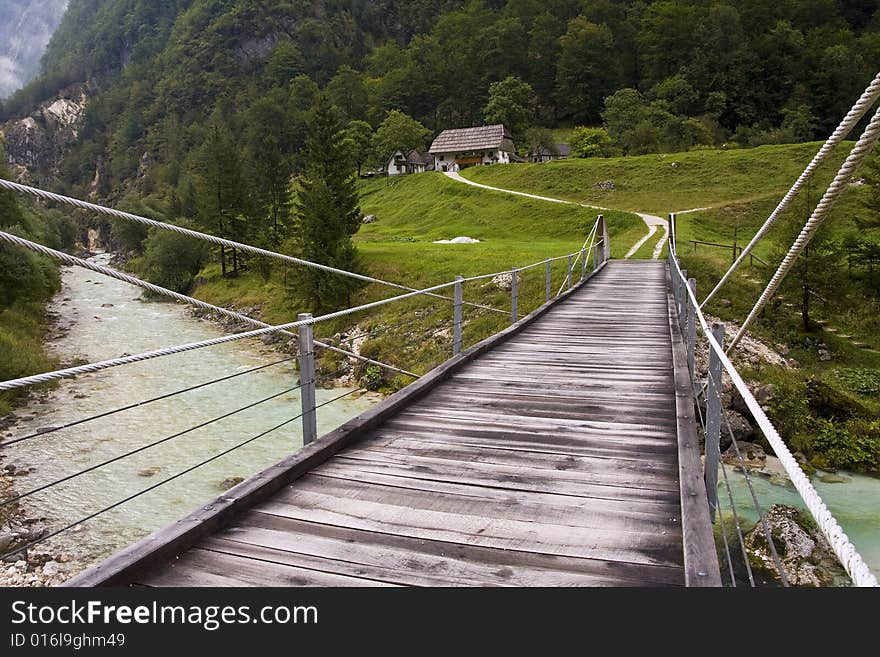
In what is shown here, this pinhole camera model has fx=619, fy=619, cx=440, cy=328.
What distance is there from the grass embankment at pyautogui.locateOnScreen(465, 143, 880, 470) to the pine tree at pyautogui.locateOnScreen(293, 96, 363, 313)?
14216mm

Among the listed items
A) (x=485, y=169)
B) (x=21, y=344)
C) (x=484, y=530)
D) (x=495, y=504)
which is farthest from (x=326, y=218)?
(x=485, y=169)

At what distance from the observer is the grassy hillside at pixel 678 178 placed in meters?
40.6

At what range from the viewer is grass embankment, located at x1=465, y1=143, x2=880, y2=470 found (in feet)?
50.6

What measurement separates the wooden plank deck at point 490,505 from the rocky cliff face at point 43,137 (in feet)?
572

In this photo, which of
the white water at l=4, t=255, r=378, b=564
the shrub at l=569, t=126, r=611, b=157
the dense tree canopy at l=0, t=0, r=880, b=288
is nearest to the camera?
the white water at l=4, t=255, r=378, b=564

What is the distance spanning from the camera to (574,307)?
12875 millimetres

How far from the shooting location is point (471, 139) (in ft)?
241

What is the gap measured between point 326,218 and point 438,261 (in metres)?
6.03

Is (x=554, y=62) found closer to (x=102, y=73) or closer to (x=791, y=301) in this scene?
(x=791, y=301)

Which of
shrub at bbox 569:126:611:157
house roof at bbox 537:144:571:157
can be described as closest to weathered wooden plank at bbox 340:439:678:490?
shrub at bbox 569:126:611:157

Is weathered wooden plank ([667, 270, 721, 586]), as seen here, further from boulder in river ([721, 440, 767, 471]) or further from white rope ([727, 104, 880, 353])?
boulder in river ([721, 440, 767, 471])

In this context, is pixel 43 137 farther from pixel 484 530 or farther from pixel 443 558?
pixel 443 558

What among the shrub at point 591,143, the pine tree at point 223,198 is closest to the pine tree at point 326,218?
the pine tree at point 223,198

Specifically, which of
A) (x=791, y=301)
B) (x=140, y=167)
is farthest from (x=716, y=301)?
(x=140, y=167)
